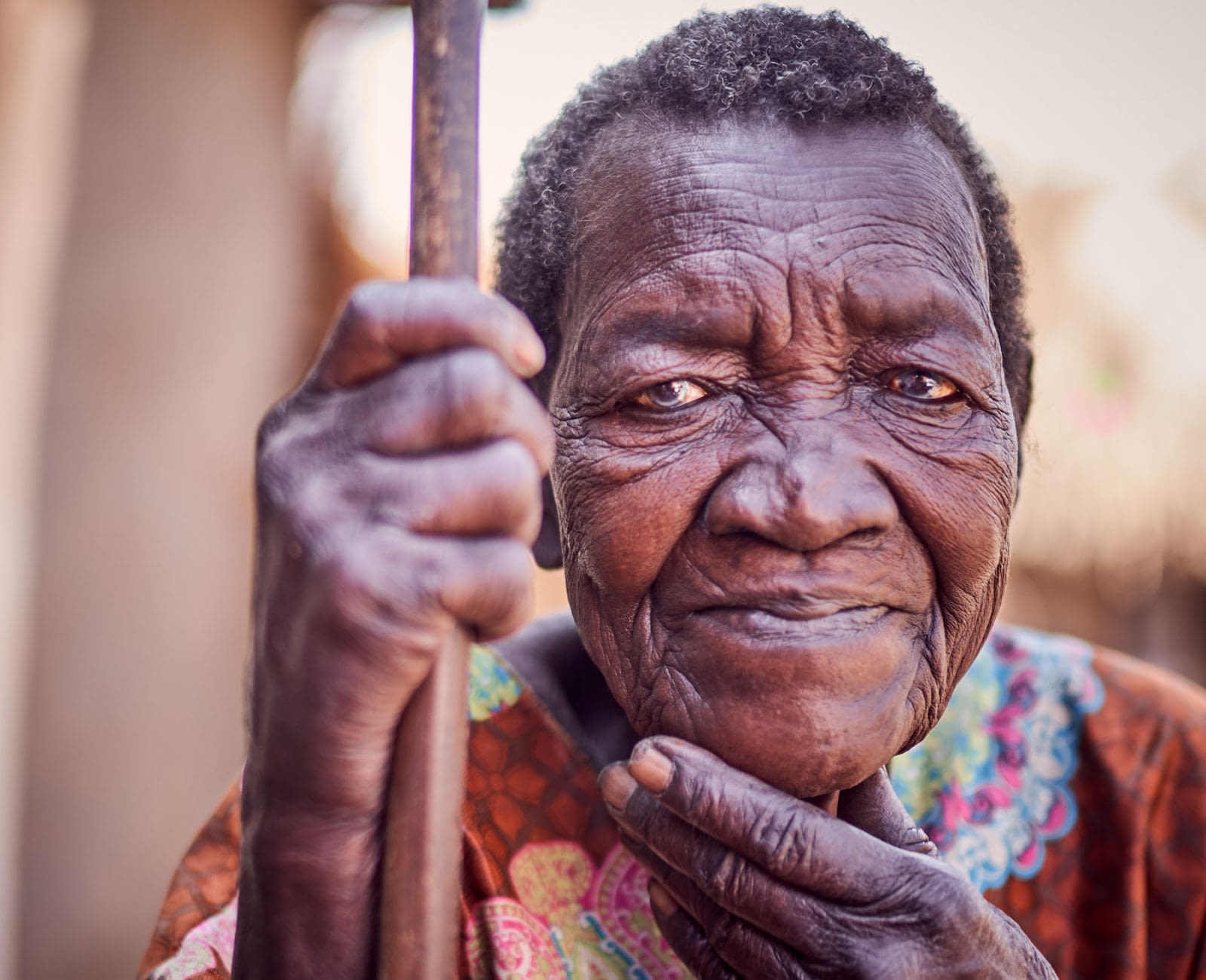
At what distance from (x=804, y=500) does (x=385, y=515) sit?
654 millimetres

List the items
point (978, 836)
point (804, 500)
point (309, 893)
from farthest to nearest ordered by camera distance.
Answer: point (978, 836), point (804, 500), point (309, 893)

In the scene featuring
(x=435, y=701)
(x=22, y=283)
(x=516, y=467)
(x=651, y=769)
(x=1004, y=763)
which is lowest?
(x=1004, y=763)

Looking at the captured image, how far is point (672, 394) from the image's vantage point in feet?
6.05

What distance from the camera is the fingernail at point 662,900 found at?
1881mm

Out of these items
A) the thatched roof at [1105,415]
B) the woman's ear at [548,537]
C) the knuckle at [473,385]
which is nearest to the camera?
the knuckle at [473,385]

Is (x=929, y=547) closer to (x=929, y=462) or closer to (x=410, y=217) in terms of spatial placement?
(x=929, y=462)

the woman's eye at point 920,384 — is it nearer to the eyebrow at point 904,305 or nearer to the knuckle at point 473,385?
the eyebrow at point 904,305

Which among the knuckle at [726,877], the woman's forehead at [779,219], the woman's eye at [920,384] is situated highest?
the woman's forehead at [779,219]

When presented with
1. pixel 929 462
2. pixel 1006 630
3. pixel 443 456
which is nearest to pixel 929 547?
pixel 929 462

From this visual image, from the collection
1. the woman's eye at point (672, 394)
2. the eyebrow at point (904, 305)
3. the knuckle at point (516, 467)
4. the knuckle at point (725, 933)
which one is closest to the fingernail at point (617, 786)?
the knuckle at point (725, 933)

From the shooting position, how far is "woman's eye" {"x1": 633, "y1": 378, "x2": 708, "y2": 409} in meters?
1.83

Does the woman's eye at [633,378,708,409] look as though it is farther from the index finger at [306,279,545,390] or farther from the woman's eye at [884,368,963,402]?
the index finger at [306,279,545,390]

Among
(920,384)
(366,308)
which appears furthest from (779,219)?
(366,308)

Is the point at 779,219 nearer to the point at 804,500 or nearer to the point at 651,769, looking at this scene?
the point at 804,500
